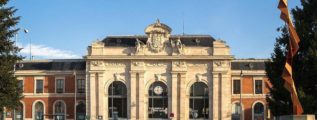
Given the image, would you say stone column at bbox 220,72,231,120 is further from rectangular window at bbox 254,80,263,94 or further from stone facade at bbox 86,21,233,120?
rectangular window at bbox 254,80,263,94

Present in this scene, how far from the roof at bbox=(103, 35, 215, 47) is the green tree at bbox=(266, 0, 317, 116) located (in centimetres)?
5131

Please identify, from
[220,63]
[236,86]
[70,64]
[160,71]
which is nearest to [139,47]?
[160,71]

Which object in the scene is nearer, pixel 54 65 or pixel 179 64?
pixel 179 64

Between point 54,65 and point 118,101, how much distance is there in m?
12.0

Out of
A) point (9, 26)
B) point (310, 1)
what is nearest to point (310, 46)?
point (310, 1)

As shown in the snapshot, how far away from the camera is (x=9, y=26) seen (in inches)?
1783

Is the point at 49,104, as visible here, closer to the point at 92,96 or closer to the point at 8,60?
the point at 92,96

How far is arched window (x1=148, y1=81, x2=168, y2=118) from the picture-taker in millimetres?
91875

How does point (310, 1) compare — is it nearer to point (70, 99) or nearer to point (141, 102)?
point (141, 102)

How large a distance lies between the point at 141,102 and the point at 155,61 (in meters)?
6.08

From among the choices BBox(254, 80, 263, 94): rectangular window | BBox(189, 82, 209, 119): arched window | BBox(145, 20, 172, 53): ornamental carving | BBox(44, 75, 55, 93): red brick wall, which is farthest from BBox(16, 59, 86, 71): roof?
BBox(254, 80, 263, 94): rectangular window

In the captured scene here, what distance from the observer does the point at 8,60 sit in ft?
150

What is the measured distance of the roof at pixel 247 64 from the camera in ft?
313

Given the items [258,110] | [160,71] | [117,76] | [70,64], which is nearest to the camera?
[117,76]
